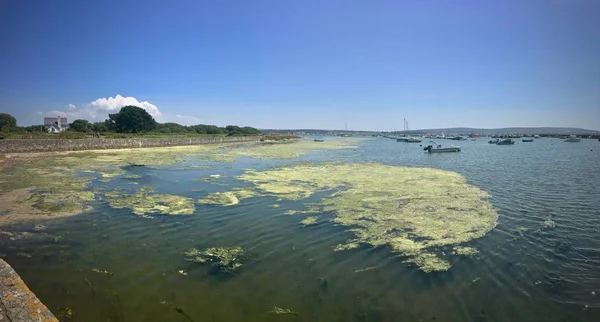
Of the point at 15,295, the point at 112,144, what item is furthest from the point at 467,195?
the point at 112,144

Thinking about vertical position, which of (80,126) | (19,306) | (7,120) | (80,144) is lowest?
(19,306)

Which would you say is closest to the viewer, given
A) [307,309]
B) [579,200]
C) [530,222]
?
[307,309]

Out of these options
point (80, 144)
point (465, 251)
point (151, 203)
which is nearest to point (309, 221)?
point (465, 251)

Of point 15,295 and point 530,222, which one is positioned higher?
point 15,295

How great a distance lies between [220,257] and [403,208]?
7.89 meters

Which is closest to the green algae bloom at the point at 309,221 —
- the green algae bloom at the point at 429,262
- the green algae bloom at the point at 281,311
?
the green algae bloom at the point at 429,262

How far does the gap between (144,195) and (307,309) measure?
11.7 meters

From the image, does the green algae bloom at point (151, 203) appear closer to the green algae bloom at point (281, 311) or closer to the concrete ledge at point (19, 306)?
the concrete ledge at point (19, 306)

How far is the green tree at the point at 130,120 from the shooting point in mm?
78200

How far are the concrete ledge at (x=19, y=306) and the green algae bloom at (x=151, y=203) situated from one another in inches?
260

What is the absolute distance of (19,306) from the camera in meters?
4.12

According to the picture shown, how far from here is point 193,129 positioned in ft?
Result: 340

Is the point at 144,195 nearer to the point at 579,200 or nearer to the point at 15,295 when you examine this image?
the point at 15,295

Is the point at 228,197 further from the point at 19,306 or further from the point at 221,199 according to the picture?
the point at 19,306
